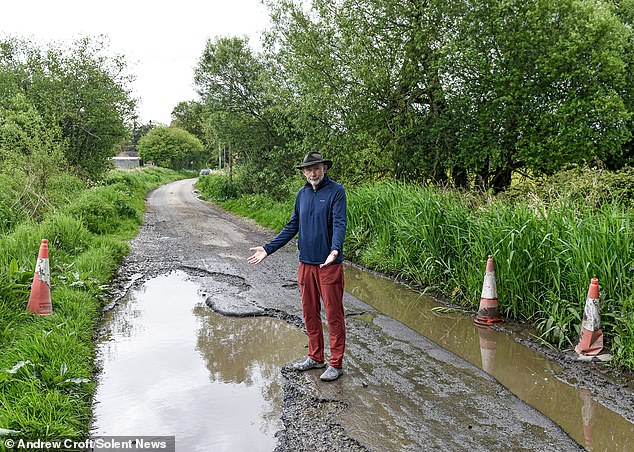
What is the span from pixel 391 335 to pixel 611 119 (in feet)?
31.2

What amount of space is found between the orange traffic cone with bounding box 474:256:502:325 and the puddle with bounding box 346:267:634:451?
0.60ft

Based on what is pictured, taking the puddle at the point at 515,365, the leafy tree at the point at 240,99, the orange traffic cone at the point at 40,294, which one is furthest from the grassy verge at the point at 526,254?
the leafy tree at the point at 240,99

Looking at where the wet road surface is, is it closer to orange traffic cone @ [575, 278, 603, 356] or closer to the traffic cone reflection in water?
the traffic cone reflection in water

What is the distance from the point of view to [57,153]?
47.1ft

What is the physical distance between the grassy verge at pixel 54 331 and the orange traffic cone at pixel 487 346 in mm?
3791

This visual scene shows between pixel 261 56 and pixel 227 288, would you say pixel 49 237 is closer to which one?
pixel 227 288

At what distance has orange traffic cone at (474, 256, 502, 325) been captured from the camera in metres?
6.43

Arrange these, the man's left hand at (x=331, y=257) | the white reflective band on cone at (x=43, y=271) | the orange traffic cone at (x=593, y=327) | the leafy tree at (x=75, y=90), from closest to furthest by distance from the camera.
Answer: the man's left hand at (x=331, y=257) < the orange traffic cone at (x=593, y=327) < the white reflective band on cone at (x=43, y=271) < the leafy tree at (x=75, y=90)

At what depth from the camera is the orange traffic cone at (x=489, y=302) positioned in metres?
6.43

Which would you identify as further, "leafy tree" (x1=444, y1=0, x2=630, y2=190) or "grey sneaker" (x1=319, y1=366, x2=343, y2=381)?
"leafy tree" (x1=444, y1=0, x2=630, y2=190)

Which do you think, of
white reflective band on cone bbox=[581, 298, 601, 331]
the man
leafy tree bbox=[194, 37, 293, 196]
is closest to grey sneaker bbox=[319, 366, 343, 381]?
the man

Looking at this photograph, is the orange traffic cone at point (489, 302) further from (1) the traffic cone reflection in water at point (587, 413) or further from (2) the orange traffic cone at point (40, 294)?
(2) the orange traffic cone at point (40, 294)

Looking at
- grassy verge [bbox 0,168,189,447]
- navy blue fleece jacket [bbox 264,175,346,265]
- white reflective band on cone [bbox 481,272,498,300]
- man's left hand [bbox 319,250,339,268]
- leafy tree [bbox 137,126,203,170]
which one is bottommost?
grassy verge [bbox 0,168,189,447]

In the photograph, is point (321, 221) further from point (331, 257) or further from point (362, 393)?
point (362, 393)
